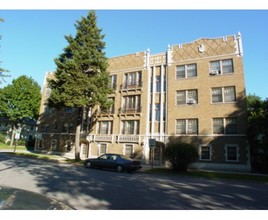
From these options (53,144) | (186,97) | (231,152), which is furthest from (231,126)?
(53,144)

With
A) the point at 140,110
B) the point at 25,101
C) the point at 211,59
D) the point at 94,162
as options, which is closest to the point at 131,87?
the point at 140,110

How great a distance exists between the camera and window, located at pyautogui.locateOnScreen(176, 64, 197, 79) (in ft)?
96.6

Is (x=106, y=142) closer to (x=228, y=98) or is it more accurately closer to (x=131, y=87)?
(x=131, y=87)

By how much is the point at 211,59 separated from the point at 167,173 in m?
15.6

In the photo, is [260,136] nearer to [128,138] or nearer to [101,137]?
[128,138]

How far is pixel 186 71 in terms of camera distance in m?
29.8

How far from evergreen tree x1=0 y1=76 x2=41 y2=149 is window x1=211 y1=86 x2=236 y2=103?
41265 mm

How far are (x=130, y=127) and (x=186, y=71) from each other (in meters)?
10.2

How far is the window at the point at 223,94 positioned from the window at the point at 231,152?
5079 millimetres

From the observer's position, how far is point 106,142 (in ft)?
108

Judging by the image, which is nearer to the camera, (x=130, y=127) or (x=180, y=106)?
(x=180, y=106)

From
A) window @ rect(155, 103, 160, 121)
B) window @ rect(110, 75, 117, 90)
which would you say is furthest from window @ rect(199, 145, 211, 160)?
window @ rect(110, 75, 117, 90)

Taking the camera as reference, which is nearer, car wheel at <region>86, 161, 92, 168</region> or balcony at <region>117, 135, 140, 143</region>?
car wheel at <region>86, 161, 92, 168</region>

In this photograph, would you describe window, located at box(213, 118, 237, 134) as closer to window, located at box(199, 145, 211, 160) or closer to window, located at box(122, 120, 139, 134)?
window, located at box(199, 145, 211, 160)
